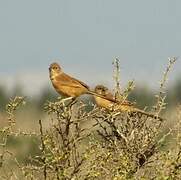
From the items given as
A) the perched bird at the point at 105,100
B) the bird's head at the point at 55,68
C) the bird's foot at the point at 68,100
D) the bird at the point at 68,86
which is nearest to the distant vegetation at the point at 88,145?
the bird's foot at the point at 68,100

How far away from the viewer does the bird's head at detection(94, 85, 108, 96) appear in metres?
9.81

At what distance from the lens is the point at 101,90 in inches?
396

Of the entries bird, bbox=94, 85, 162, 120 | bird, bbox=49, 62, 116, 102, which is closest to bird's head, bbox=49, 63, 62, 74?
bird, bbox=49, 62, 116, 102

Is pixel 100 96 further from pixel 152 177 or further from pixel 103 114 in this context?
pixel 152 177

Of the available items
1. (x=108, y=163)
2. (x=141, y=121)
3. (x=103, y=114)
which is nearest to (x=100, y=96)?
(x=103, y=114)

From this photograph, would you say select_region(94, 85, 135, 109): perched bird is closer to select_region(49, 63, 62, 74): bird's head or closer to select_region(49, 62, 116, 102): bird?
select_region(49, 62, 116, 102): bird

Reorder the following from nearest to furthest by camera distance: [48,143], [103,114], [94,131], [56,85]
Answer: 1. [48,143]
2. [94,131]
3. [103,114]
4. [56,85]

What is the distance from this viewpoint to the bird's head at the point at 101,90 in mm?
9812

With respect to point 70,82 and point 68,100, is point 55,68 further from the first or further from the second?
point 68,100

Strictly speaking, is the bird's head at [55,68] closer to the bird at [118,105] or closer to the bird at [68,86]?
the bird at [68,86]

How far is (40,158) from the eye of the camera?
6820mm

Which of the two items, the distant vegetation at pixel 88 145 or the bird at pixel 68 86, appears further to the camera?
the bird at pixel 68 86

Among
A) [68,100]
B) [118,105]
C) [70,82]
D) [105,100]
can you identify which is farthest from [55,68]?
[118,105]

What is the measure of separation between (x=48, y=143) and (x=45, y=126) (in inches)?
14.2
